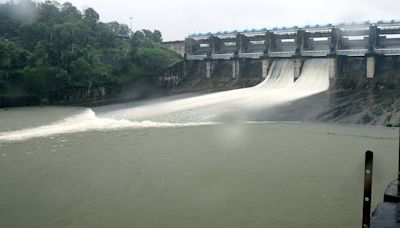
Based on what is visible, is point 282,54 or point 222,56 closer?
point 282,54

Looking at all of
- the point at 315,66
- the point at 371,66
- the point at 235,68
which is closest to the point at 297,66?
the point at 315,66

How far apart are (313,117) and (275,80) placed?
11682 mm

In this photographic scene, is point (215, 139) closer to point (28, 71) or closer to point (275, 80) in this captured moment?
point (275, 80)

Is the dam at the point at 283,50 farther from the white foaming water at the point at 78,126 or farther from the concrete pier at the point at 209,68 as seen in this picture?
the white foaming water at the point at 78,126

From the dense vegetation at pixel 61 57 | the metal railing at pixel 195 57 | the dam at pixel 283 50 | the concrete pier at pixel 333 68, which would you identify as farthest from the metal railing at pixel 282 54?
the dense vegetation at pixel 61 57

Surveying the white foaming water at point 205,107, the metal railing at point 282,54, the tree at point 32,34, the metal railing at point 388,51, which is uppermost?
the tree at point 32,34

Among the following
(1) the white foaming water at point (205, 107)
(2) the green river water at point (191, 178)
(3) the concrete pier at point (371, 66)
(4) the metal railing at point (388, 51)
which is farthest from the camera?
(3) the concrete pier at point (371, 66)

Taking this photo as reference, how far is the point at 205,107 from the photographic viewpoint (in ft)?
75.4

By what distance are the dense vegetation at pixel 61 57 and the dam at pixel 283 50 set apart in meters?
2.50

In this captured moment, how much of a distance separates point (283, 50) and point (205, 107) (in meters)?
14.1

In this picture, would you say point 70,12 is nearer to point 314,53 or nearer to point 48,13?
point 48,13

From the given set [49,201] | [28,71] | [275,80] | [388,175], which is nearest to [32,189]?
[49,201]

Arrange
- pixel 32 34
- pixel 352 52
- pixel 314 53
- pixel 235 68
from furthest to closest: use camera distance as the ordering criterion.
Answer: pixel 32 34, pixel 235 68, pixel 314 53, pixel 352 52

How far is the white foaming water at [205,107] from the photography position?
18.0 metres
